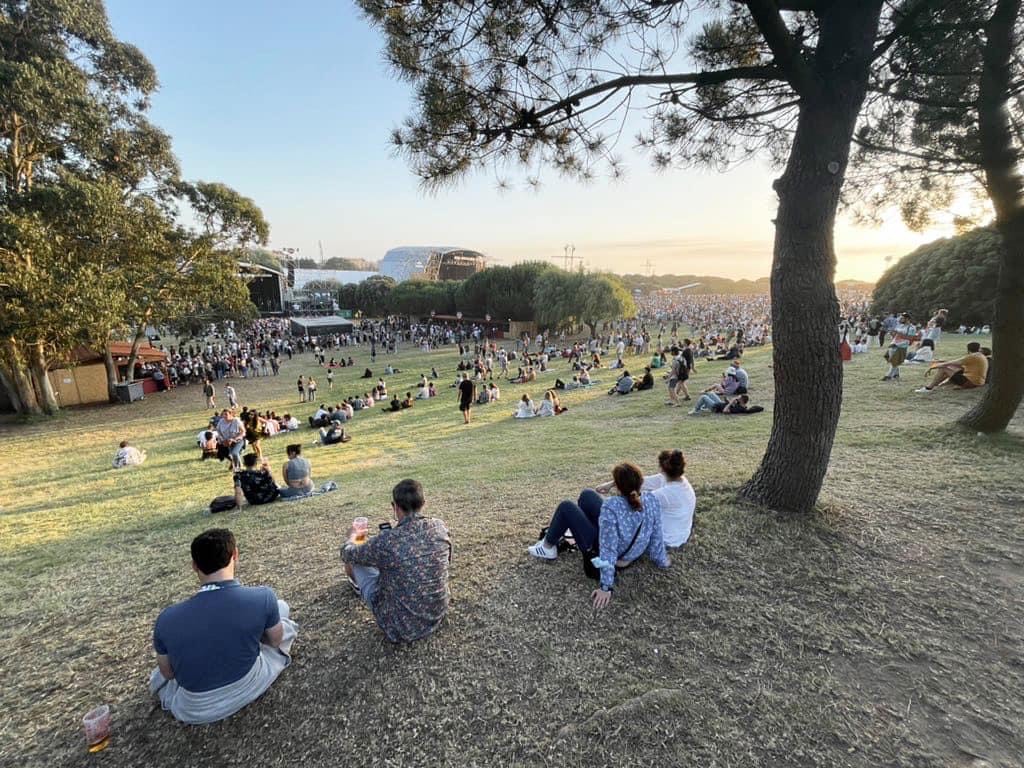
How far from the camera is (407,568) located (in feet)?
9.63

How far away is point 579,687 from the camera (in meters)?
2.72

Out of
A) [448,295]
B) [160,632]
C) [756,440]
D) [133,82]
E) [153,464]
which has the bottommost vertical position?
[153,464]

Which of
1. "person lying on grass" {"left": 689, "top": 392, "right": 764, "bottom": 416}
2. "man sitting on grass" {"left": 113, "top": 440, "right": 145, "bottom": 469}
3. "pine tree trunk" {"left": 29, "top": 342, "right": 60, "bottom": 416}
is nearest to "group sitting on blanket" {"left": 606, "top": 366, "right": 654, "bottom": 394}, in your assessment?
"person lying on grass" {"left": 689, "top": 392, "right": 764, "bottom": 416}

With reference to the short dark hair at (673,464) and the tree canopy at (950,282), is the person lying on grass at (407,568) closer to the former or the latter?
the short dark hair at (673,464)

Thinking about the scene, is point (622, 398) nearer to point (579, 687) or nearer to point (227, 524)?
point (227, 524)

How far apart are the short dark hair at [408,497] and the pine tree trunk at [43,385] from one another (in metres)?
21.5

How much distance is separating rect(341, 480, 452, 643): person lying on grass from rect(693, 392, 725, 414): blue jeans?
9.32 metres

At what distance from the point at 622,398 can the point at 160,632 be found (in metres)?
13.6

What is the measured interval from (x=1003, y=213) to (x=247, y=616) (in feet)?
28.8

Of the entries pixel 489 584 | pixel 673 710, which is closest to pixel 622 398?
pixel 489 584

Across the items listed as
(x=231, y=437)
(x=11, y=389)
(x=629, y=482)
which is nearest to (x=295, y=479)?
(x=231, y=437)

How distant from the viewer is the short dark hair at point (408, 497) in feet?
9.46

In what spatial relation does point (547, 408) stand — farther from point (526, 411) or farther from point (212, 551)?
point (212, 551)

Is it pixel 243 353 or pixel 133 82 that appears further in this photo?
pixel 243 353
